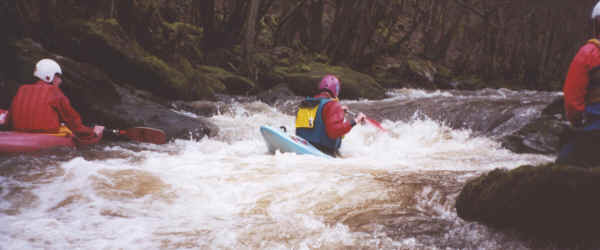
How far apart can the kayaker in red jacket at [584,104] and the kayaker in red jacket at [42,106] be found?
4870 millimetres

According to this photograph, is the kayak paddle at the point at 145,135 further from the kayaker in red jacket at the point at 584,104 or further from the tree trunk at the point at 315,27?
the tree trunk at the point at 315,27

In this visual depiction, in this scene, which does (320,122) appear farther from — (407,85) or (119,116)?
(407,85)

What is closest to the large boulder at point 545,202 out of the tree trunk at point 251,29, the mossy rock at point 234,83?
the mossy rock at point 234,83

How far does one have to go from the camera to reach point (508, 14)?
2578 centimetres

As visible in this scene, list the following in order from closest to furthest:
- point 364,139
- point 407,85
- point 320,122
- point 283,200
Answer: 1. point 283,200
2. point 320,122
3. point 364,139
4. point 407,85

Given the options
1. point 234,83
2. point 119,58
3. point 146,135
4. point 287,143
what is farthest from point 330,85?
point 234,83

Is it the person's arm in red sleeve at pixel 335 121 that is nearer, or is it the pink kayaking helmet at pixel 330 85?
the person's arm in red sleeve at pixel 335 121

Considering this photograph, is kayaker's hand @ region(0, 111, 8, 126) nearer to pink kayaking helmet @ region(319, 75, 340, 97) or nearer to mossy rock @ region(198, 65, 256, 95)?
pink kayaking helmet @ region(319, 75, 340, 97)

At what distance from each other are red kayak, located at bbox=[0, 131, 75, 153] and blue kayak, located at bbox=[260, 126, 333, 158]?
7.84 ft

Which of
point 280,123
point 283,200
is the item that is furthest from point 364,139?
point 283,200

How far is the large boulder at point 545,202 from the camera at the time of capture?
1.81 m

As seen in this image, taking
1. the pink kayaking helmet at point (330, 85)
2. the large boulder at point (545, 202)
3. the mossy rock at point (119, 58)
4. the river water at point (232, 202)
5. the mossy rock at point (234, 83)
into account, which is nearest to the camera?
the large boulder at point (545, 202)

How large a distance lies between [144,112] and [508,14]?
26373 mm

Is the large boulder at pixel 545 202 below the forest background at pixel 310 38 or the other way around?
below
